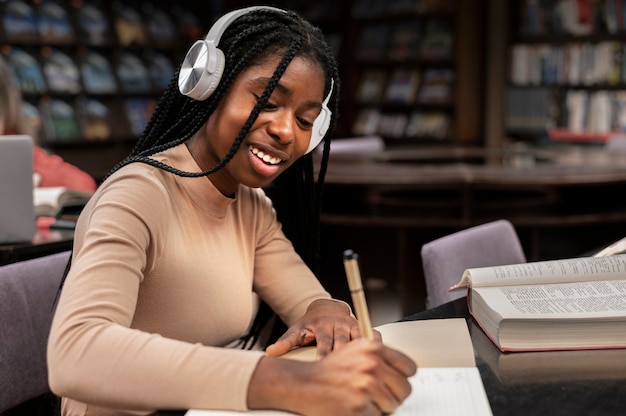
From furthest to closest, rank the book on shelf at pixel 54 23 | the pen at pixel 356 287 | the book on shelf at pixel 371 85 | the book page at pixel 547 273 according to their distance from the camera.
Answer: the book on shelf at pixel 371 85, the book on shelf at pixel 54 23, the book page at pixel 547 273, the pen at pixel 356 287

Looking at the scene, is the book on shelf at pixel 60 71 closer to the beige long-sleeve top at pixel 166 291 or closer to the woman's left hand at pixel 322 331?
the beige long-sleeve top at pixel 166 291

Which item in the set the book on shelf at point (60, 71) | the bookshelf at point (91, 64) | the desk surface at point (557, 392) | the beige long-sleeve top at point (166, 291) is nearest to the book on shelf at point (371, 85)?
the bookshelf at point (91, 64)

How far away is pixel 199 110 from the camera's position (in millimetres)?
1200

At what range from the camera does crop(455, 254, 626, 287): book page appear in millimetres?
1215

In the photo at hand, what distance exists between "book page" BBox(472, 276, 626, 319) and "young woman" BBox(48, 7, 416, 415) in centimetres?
22

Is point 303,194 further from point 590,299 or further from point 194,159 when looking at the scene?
point 590,299

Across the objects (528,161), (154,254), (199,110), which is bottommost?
(528,161)

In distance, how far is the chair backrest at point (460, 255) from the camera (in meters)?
1.64

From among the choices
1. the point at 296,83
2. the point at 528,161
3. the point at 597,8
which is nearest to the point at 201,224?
the point at 296,83

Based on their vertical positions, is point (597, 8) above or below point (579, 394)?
above

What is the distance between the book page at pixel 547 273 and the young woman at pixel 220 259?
0.25m

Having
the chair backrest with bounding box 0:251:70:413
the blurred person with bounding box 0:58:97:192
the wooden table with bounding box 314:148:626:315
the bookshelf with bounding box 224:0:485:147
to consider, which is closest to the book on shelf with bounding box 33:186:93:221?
the blurred person with bounding box 0:58:97:192

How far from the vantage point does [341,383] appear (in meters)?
0.80

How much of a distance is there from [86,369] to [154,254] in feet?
0.78
